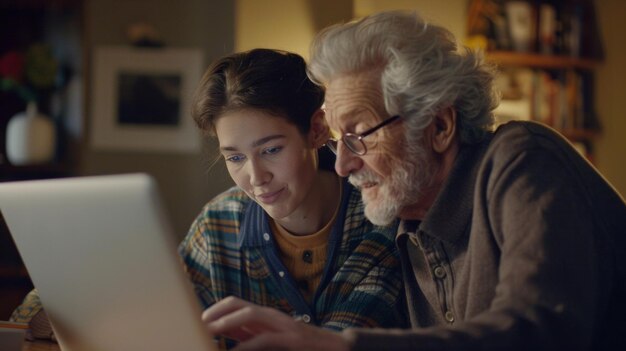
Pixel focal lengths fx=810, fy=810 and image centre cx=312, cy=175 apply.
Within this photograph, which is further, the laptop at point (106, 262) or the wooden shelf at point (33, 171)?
the wooden shelf at point (33, 171)

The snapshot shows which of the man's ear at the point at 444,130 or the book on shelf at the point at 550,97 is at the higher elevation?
the man's ear at the point at 444,130

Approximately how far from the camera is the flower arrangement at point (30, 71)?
4379 mm

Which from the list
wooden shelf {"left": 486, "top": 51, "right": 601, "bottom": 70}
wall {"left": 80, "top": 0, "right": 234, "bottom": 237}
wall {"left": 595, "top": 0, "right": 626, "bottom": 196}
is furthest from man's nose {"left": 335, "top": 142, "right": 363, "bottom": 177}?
wall {"left": 595, "top": 0, "right": 626, "bottom": 196}

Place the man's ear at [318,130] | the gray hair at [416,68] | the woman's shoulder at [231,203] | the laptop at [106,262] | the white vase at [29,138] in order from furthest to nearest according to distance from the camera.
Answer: the white vase at [29,138] → the woman's shoulder at [231,203] → the man's ear at [318,130] → the gray hair at [416,68] → the laptop at [106,262]

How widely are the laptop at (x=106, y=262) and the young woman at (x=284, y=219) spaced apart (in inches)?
23.5

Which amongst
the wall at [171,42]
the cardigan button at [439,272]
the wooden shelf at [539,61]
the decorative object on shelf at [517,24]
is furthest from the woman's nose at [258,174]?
the decorative object on shelf at [517,24]

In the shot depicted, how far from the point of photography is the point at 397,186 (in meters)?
1.54

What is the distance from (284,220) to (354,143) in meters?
0.45

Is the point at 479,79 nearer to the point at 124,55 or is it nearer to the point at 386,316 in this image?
the point at 386,316

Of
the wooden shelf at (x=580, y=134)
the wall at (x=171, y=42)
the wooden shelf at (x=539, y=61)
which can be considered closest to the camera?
the wall at (x=171, y=42)

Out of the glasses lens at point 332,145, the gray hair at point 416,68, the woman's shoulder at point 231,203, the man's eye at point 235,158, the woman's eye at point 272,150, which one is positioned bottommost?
the woman's shoulder at point 231,203

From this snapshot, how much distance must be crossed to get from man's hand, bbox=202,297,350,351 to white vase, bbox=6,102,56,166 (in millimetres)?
3524

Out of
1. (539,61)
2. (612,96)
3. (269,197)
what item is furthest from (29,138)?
(612,96)

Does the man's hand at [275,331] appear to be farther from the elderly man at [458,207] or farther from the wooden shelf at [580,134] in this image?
the wooden shelf at [580,134]
